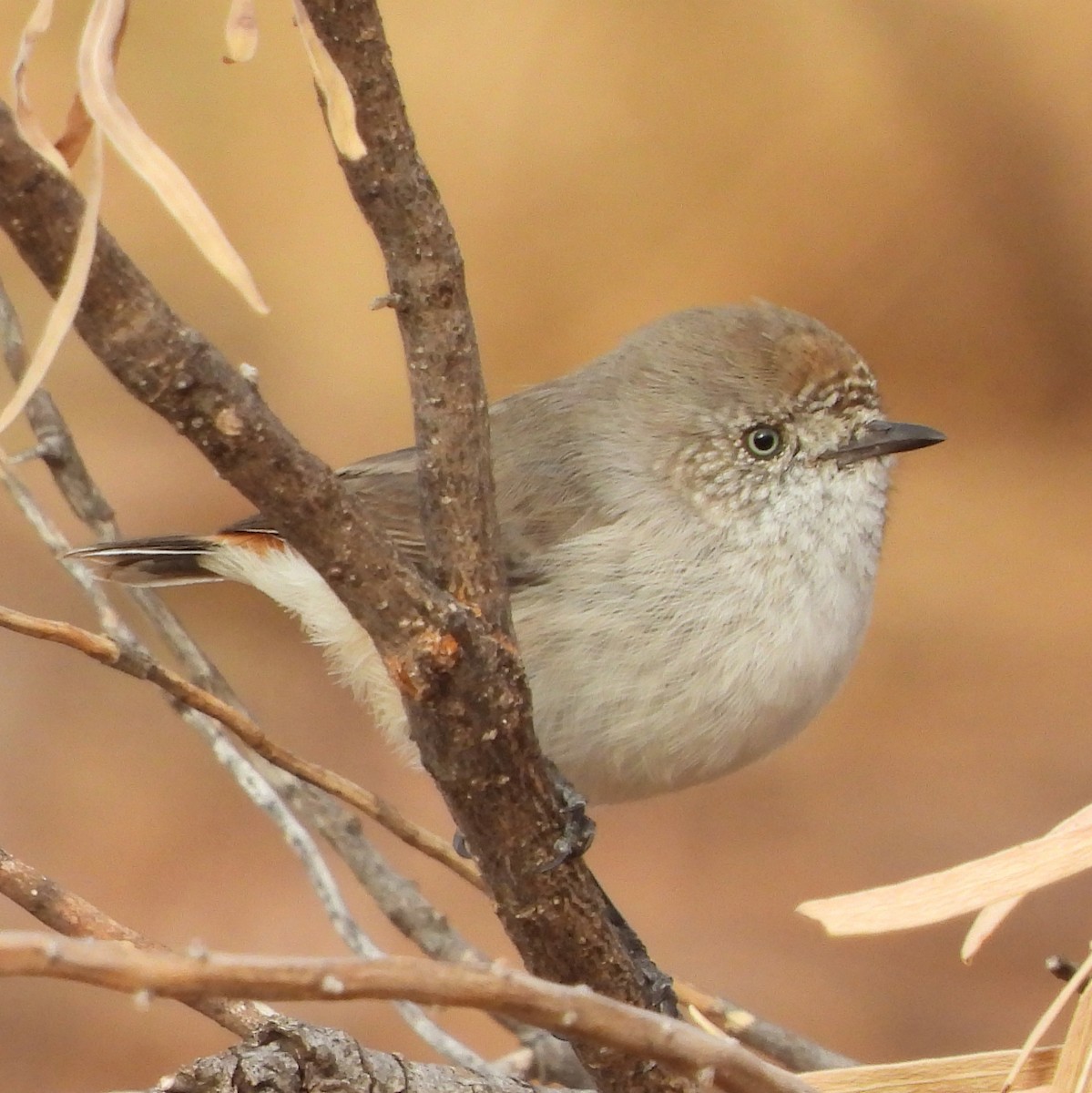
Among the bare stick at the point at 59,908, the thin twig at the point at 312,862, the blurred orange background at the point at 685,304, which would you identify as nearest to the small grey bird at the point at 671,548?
the thin twig at the point at 312,862

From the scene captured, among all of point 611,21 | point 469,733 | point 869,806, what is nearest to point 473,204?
point 611,21

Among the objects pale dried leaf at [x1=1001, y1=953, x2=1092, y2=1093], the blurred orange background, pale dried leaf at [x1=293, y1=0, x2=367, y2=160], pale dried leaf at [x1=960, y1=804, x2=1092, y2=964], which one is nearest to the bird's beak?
pale dried leaf at [x1=960, y1=804, x2=1092, y2=964]

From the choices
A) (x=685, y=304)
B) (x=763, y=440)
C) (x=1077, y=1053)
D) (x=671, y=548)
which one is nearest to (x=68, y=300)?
(x=1077, y=1053)

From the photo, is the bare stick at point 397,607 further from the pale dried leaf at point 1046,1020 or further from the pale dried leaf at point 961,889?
the pale dried leaf at point 1046,1020

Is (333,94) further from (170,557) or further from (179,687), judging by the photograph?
(170,557)

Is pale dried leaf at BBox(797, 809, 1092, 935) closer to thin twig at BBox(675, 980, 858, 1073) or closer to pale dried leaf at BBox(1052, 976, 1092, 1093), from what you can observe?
pale dried leaf at BBox(1052, 976, 1092, 1093)

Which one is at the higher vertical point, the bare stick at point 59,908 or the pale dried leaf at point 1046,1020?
the bare stick at point 59,908
